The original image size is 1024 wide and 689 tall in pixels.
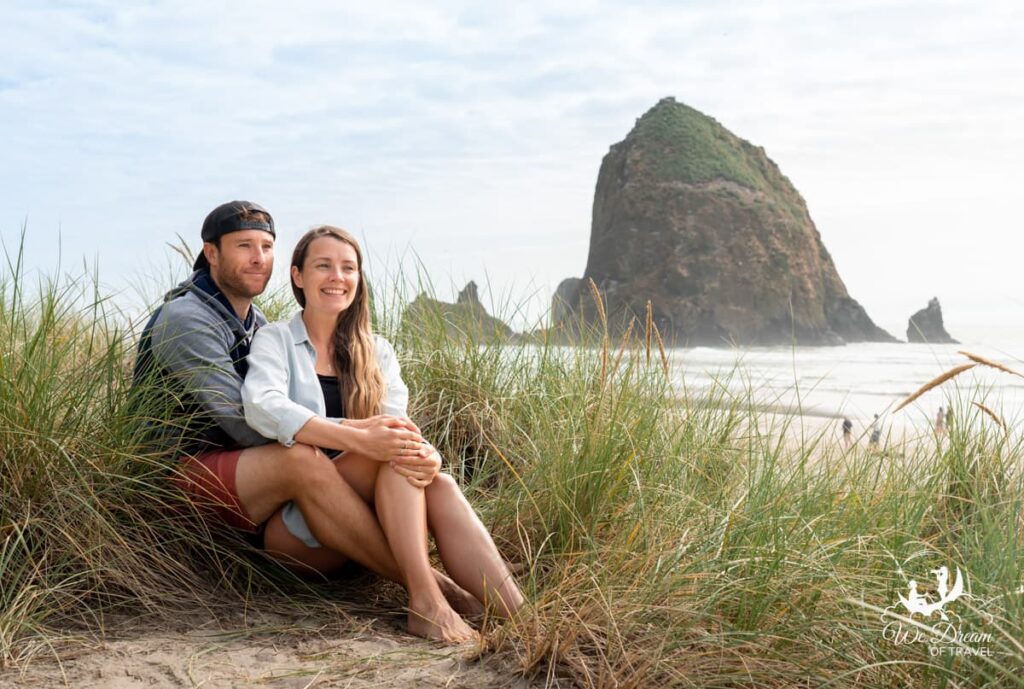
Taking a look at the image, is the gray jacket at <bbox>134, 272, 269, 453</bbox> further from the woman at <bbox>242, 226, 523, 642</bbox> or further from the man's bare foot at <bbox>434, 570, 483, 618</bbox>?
the man's bare foot at <bbox>434, 570, 483, 618</bbox>

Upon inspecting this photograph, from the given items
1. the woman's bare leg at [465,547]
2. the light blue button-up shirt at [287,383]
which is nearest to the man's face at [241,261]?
the light blue button-up shirt at [287,383]

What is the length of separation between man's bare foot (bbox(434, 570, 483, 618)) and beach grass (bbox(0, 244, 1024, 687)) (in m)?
0.24

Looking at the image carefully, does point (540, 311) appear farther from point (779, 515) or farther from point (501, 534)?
point (779, 515)

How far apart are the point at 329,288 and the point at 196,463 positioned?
78 cm

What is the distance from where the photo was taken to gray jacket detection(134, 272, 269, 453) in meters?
3.25

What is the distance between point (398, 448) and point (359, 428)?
17 centimetres

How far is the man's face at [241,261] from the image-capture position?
11.4 ft

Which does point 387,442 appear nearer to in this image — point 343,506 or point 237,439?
point 343,506

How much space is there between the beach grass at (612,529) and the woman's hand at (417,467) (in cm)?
44

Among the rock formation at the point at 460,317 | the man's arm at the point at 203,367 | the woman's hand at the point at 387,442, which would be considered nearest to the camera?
the woman's hand at the point at 387,442

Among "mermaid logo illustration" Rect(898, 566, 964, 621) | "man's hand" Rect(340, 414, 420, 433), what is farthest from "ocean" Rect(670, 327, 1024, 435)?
"man's hand" Rect(340, 414, 420, 433)

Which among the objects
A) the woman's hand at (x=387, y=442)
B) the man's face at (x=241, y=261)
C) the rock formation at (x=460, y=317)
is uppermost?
the man's face at (x=241, y=261)

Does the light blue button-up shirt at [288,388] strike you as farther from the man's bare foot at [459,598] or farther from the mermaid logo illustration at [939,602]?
the mermaid logo illustration at [939,602]

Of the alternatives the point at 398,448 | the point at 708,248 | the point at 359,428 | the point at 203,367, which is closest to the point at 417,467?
the point at 398,448
